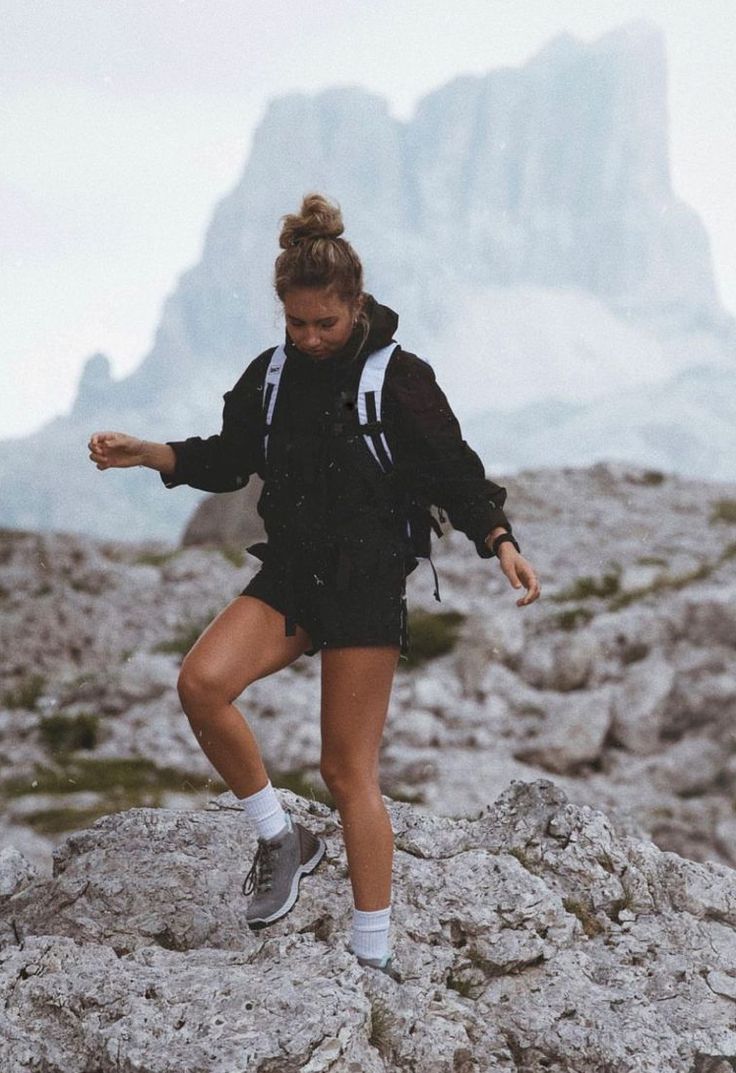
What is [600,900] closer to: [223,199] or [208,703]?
[208,703]

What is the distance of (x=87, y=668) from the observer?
19000 millimetres

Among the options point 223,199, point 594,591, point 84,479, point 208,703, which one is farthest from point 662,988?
point 223,199

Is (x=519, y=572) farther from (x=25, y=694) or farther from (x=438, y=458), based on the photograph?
(x=25, y=694)

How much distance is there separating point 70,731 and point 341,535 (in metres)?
12.6

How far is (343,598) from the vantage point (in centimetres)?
463

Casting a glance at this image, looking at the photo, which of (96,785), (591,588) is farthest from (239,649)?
(591,588)

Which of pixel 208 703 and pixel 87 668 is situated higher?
pixel 208 703

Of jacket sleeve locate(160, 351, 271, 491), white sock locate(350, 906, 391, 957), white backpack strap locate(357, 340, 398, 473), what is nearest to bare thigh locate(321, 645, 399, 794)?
white sock locate(350, 906, 391, 957)

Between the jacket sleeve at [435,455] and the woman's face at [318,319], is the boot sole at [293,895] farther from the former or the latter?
the woman's face at [318,319]

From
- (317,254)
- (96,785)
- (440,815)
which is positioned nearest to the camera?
(317,254)

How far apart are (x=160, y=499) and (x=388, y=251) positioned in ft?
97.8

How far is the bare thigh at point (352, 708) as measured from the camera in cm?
461

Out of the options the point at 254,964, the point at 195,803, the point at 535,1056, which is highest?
the point at 254,964

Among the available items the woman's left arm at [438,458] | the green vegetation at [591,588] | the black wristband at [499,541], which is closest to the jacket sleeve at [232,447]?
→ the woman's left arm at [438,458]
